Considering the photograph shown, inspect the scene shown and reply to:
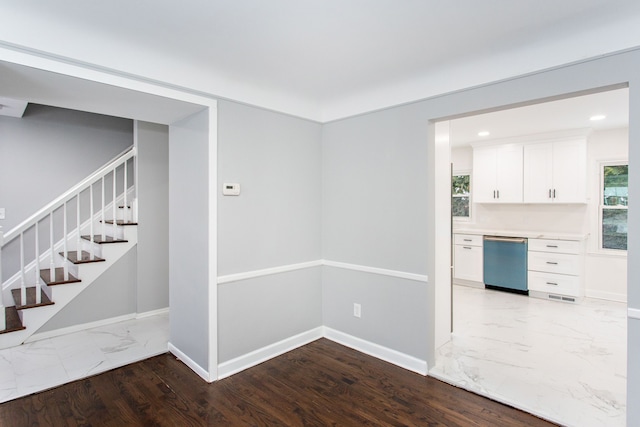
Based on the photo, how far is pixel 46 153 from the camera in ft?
13.6

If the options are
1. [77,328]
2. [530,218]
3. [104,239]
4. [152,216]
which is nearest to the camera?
[77,328]

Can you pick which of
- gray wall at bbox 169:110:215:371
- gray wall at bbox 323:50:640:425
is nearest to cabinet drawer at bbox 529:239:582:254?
gray wall at bbox 323:50:640:425

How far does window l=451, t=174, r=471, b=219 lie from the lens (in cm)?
617

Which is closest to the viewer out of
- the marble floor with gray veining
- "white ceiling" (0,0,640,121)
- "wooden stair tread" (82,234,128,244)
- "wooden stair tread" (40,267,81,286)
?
"white ceiling" (0,0,640,121)

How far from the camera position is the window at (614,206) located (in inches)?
190

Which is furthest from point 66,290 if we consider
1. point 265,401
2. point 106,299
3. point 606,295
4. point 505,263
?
point 606,295

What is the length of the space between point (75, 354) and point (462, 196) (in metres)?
6.03

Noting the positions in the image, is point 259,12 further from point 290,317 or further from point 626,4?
point 290,317

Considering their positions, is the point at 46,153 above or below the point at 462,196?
above

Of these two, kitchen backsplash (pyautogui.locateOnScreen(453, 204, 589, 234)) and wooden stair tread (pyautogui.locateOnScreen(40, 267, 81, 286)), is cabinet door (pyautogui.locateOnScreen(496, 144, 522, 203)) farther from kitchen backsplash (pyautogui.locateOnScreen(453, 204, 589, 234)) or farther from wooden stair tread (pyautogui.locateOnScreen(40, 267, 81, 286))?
wooden stair tread (pyautogui.locateOnScreen(40, 267, 81, 286))

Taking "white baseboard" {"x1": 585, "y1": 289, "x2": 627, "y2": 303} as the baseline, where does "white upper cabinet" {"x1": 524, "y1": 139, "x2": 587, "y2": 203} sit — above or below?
above

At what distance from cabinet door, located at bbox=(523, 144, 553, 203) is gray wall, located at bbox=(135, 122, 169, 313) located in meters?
5.23

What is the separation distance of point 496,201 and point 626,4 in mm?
4091

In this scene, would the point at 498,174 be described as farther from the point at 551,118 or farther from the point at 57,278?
the point at 57,278
